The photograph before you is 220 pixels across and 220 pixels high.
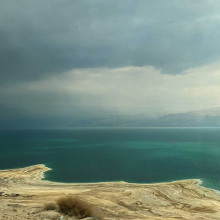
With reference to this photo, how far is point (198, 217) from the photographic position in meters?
29.0

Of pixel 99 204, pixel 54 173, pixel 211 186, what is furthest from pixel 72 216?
pixel 54 173

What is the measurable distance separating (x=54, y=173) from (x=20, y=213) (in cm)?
4582

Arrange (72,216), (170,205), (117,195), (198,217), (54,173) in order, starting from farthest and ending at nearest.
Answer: (54,173) → (117,195) → (170,205) → (198,217) → (72,216)

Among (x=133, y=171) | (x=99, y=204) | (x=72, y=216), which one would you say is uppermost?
(x=72, y=216)

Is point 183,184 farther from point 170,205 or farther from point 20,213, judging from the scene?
point 20,213

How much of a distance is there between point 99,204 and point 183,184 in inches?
1065

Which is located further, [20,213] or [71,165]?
[71,165]

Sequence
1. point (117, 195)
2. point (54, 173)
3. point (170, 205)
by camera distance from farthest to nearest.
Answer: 1. point (54, 173)
2. point (117, 195)
3. point (170, 205)

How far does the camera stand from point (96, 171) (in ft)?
232

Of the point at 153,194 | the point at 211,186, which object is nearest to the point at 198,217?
the point at 153,194

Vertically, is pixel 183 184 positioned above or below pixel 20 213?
below

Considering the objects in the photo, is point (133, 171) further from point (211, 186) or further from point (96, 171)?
point (211, 186)

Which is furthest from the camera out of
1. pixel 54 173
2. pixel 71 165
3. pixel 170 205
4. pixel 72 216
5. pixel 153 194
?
pixel 71 165

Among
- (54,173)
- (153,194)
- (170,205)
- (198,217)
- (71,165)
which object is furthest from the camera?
(71,165)
